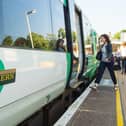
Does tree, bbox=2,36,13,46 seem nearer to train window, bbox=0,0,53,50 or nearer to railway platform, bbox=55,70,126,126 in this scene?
train window, bbox=0,0,53,50

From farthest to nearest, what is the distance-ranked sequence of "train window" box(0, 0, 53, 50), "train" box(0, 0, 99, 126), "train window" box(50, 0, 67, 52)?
"train window" box(50, 0, 67, 52), "train window" box(0, 0, 53, 50), "train" box(0, 0, 99, 126)

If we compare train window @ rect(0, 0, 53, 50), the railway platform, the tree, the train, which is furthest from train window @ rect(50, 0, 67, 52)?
the tree

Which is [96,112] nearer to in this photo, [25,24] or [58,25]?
[58,25]

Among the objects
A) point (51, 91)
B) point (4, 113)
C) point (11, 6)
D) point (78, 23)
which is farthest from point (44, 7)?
point (78, 23)

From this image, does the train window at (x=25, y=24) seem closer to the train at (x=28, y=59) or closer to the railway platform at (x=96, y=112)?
the train at (x=28, y=59)

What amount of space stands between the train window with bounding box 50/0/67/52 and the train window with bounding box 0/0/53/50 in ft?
1.65

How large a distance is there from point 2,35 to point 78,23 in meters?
8.26

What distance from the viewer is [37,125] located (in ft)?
20.5

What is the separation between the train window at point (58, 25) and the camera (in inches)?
272

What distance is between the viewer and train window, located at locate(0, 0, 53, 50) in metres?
4.06

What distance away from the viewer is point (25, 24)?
476cm

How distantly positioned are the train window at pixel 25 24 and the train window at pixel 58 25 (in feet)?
1.65

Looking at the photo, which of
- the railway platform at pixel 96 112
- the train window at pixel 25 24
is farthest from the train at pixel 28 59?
the railway platform at pixel 96 112

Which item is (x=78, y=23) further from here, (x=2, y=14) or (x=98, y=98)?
(x=2, y=14)
